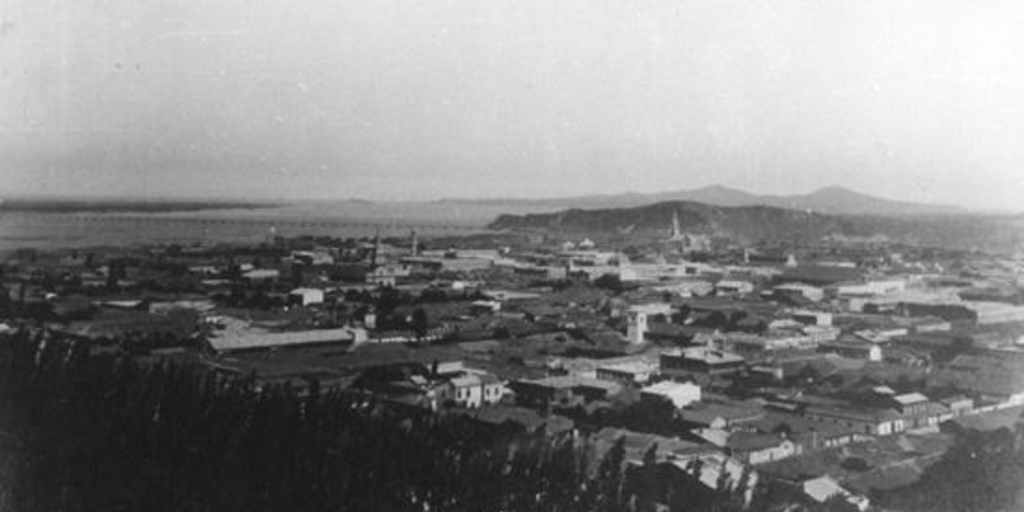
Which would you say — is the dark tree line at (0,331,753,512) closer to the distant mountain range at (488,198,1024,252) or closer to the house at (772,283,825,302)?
the distant mountain range at (488,198,1024,252)

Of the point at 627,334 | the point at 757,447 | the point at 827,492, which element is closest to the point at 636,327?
the point at 627,334

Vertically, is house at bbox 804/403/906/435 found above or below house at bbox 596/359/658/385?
below

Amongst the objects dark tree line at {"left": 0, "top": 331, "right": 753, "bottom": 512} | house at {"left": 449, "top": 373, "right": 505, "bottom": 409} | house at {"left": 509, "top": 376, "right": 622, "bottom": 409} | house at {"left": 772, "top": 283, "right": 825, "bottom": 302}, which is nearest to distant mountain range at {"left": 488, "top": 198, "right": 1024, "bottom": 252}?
house at {"left": 772, "top": 283, "right": 825, "bottom": 302}

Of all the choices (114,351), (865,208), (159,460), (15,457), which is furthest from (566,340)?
(15,457)

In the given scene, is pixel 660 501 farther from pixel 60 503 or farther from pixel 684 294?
pixel 684 294

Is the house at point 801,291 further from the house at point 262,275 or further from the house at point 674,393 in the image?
the house at point 262,275

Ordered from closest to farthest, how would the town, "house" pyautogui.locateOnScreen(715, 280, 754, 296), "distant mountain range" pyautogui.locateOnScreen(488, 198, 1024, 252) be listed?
the town → "distant mountain range" pyautogui.locateOnScreen(488, 198, 1024, 252) → "house" pyautogui.locateOnScreen(715, 280, 754, 296)
